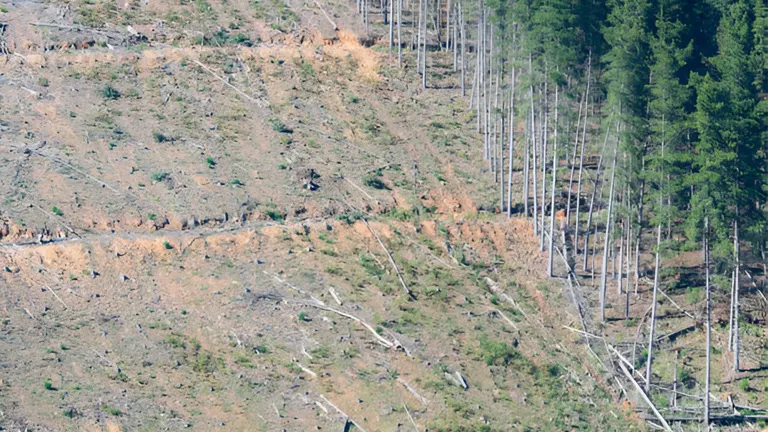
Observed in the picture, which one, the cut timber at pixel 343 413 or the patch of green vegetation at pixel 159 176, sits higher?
the patch of green vegetation at pixel 159 176

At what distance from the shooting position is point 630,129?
62.7 metres

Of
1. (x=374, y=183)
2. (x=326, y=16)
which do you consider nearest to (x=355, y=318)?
(x=374, y=183)

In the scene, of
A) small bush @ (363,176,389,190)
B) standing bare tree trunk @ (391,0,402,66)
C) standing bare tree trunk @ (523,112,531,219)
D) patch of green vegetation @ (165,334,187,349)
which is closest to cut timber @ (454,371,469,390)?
patch of green vegetation @ (165,334,187,349)

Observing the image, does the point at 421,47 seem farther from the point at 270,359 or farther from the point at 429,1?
the point at 270,359

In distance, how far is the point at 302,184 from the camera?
73.4 meters

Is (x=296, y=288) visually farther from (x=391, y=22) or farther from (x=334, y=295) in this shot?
(x=391, y=22)

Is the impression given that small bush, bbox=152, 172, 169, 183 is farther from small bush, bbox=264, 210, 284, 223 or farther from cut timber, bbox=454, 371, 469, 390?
cut timber, bbox=454, 371, 469, 390

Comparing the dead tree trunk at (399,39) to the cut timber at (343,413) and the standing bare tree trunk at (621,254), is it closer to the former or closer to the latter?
the standing bare tree trunk at (621,254)

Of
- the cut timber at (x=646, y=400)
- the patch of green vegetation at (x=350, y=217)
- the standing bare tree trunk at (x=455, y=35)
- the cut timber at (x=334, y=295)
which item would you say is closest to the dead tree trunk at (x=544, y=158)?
the patch of green vegetation at (x=350, y=217)

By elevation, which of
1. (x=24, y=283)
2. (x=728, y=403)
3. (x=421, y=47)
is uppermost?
(x=421, y=47)

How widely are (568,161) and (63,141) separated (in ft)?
85.6

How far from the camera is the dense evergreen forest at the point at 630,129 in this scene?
60.3 m

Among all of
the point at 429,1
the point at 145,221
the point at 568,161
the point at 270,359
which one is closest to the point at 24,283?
the point at 145,221

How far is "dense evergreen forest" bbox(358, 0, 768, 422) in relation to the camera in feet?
198
